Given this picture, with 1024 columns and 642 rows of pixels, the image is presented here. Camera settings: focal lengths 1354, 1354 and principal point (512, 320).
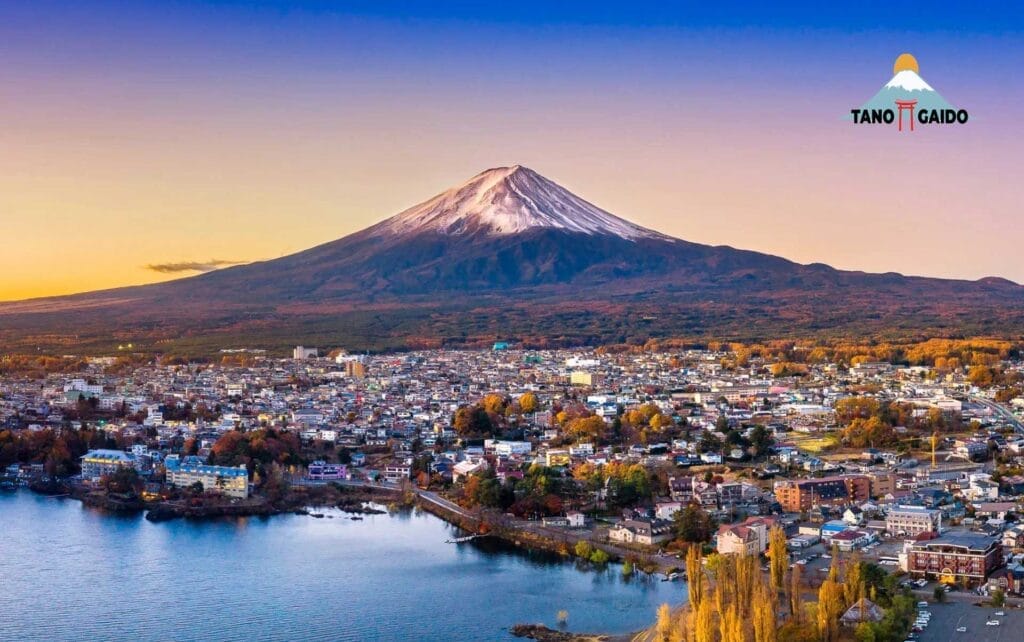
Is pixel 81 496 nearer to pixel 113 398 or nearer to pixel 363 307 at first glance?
pixel 113 398

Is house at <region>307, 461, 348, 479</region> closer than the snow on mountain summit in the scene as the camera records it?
Yes

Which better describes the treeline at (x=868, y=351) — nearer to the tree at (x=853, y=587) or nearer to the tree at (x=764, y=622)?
the tree at (x=853, y=587)

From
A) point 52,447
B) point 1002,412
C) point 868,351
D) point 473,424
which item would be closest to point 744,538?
point 473,424

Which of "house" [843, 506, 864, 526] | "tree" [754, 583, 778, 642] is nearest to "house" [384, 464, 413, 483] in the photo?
"house" [843, 506, 864, 526]

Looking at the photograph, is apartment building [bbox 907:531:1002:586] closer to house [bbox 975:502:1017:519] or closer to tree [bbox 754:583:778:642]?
house [bbox 975:502:1017:519]

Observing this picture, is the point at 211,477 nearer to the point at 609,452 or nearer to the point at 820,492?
the point at 609,452

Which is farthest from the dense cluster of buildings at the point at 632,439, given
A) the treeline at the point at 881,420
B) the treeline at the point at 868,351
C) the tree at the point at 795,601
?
the tree at the point at 795,601

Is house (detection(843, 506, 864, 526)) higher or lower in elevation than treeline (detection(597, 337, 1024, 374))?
lower
